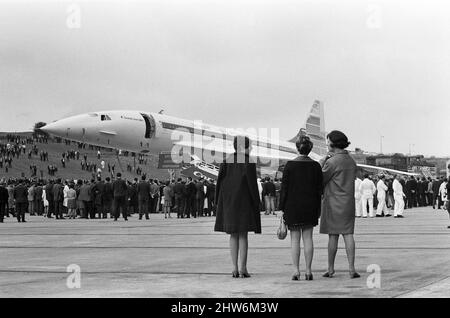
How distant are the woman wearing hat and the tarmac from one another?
0.55m

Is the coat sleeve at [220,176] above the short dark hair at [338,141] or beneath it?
beneath

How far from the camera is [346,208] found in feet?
35.9

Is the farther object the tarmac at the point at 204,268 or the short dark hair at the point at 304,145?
the short dark hair at the point at 304,145

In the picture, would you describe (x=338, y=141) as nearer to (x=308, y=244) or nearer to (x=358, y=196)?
(x=308, y=244)

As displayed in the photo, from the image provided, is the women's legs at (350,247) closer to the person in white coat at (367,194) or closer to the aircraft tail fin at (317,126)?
the person in white coat at (367,194)

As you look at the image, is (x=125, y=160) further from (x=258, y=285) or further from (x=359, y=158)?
(x=258, y=285)

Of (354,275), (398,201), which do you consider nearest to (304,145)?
(354,275)

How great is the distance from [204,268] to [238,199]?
1.21 meters

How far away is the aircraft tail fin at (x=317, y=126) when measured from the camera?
7448 cm

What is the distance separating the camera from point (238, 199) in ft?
36.5

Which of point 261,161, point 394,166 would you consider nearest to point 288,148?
point 261,161

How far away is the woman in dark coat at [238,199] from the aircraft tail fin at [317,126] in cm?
6271

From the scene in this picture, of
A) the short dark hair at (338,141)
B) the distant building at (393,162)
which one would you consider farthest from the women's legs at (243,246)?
the distant building at (393,162)
